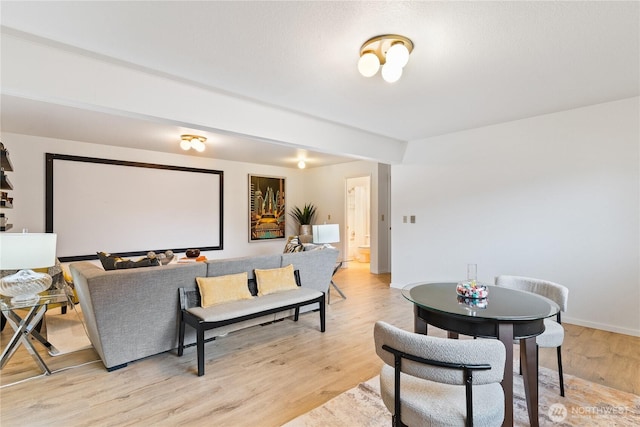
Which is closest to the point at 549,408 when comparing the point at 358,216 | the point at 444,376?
the point at 444,376

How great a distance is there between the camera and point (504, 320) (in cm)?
162

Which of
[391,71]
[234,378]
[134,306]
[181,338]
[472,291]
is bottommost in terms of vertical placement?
[234,378]

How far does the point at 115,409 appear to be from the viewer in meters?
2.04

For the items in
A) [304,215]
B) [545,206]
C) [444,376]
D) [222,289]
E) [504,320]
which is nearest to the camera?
[444,376]

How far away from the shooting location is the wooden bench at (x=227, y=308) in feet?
8.20

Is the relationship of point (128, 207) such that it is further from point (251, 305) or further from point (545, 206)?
point (545, 206)

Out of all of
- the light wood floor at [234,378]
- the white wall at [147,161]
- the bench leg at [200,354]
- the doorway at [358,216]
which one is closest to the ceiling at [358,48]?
the white wall at [147,161]

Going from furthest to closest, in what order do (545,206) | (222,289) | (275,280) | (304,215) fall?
1. (304,215)
2. (545,206)
3. (275,280)
4. (222,289)

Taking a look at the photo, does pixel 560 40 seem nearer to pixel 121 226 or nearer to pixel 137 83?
pixel 137 83

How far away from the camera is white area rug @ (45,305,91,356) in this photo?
2.96 m

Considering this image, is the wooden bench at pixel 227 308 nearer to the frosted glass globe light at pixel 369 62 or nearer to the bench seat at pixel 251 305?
the bench seat at pixel 251 305

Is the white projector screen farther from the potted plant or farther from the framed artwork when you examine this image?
the potted plant

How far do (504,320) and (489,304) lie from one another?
10.4 inches

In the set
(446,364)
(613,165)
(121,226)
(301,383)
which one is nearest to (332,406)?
(301,383)
